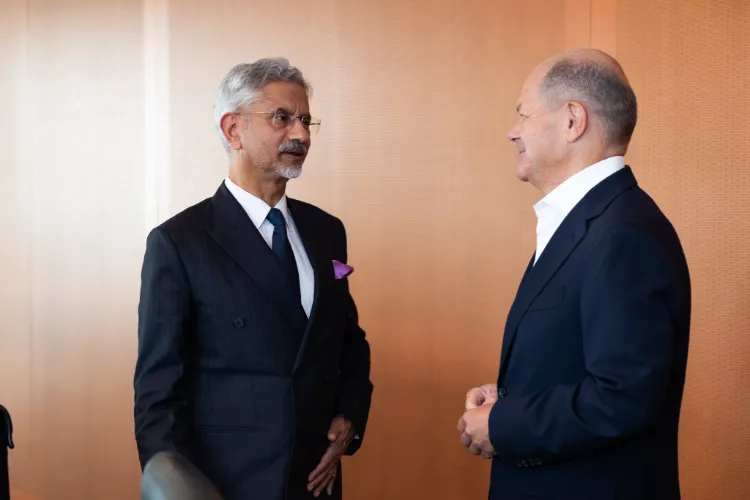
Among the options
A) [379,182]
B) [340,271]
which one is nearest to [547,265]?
[340,271]

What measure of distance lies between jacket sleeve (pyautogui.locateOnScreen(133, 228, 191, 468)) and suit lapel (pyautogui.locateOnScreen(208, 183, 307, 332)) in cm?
15

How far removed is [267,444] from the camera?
7.27 ft

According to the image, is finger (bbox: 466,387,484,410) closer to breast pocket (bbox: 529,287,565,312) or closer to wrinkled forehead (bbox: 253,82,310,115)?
breast pocket (bbox: 529,287,565,312)

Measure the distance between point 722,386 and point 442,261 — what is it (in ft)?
4.34

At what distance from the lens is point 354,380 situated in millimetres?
2576

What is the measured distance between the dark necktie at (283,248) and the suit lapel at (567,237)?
0.64m

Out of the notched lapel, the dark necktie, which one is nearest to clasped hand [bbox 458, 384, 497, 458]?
the notched lapel

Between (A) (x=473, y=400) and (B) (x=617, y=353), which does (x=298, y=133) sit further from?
(B) (x=617, y=353)

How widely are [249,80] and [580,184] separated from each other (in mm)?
1004

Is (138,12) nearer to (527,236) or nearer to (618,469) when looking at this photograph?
(527,236)

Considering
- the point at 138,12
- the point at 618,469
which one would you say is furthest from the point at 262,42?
the point at 618,469

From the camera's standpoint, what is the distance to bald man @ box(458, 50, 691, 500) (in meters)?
1.74

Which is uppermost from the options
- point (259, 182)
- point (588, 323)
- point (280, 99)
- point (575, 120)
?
point (280, 99)

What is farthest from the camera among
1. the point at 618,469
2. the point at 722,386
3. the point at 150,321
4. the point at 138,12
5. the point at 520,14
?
the point at 138,12
